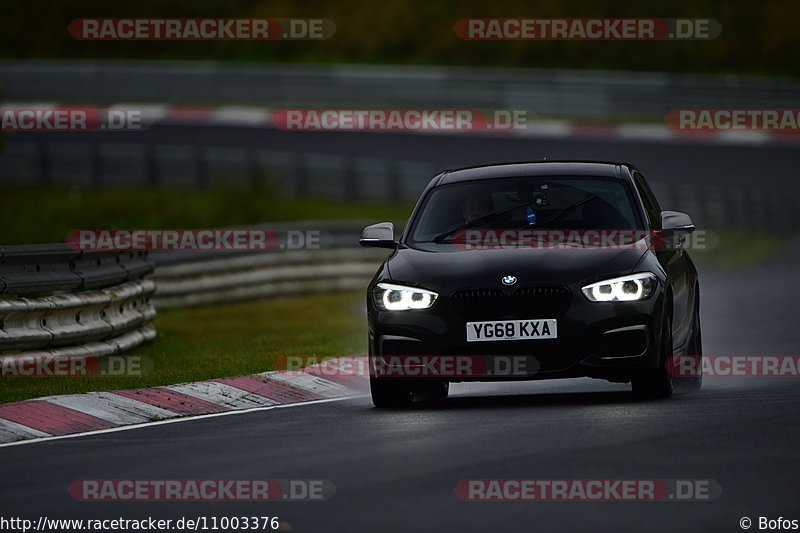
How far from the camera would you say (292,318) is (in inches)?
833

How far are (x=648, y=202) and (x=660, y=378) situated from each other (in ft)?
6.33

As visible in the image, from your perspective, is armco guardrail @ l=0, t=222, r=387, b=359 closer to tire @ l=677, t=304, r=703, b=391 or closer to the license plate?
the license plate

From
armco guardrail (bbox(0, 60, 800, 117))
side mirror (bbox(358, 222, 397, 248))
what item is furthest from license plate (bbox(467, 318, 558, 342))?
armco guardrail (bbox(0, 60, 800, 117))

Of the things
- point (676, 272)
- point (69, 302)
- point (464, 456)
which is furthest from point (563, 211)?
point (69, 302)

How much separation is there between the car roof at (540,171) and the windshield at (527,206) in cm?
6

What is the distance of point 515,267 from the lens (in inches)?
427

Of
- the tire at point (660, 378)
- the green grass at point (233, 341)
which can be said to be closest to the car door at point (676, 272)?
the tire at point (660, 378)

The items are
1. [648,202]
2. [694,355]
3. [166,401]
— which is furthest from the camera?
[694,355]

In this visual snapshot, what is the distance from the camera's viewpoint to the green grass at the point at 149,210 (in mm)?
34750

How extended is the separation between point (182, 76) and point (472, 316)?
37564 mm

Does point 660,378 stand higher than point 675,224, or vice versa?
point 675,224

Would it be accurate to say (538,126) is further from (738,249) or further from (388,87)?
(738,249)

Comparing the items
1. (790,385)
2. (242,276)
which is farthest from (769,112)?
(790,385)

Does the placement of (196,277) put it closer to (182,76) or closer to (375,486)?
(375,486)
